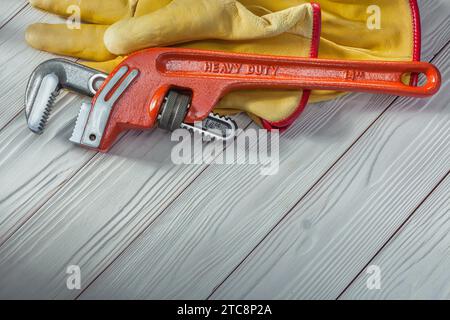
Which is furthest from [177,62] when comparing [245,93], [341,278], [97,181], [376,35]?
[341,278]

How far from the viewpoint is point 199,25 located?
3.10ft

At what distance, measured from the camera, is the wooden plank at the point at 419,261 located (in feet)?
3.43

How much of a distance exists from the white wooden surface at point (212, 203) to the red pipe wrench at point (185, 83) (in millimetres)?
64

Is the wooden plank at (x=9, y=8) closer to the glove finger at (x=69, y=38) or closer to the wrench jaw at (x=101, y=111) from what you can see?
the glove finger at (x=69, y=38)

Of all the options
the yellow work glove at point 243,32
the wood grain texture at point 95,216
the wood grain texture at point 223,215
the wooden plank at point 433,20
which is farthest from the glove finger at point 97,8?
the wooden plank at point 433,20

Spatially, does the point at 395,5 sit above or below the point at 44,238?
above

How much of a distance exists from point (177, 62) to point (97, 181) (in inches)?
10.4

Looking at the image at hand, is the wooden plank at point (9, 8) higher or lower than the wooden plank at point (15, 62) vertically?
higher

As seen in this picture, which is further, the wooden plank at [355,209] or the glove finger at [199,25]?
the wooden plank at [355,209]

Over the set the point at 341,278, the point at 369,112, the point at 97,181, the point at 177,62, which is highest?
the point at 177,62

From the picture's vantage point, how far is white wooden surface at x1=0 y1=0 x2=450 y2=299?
100 cm

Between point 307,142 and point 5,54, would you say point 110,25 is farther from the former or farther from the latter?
point 307,142

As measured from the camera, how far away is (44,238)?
100 cm
